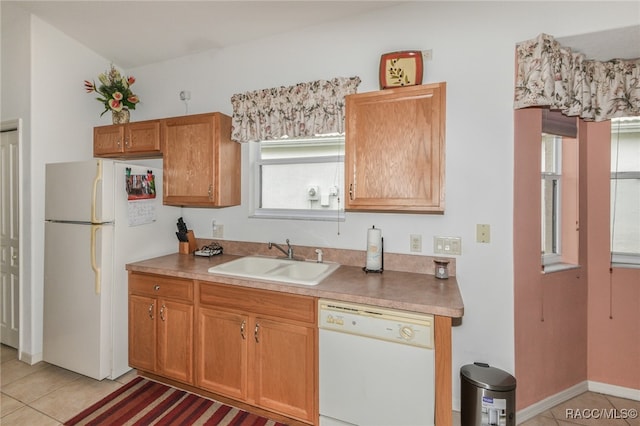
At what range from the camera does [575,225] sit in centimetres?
227

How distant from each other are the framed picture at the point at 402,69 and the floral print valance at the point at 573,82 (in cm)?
62

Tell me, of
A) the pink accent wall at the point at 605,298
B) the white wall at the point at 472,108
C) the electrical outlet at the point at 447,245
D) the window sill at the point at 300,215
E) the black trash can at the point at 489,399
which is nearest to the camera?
the black trash can at the point at 489,399

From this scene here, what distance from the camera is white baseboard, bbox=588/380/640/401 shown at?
2.18 metres

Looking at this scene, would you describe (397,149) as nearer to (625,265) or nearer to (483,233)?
(483,233)

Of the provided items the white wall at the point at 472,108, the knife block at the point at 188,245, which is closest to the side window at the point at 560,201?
the white wall at the point at 472,108

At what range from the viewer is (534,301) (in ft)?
6.73

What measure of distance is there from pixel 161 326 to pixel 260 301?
90 centimetres

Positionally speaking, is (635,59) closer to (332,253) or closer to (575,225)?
(575,225)

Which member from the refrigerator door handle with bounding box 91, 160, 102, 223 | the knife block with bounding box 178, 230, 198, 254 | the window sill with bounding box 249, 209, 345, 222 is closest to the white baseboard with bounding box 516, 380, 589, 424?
the window sill with bounding box 249, 209, 345, 222

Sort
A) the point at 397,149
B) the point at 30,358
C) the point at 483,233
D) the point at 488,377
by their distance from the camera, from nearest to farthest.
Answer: the point at 488,377, the point at 397,149, the point at 483,233, the point at 30,358

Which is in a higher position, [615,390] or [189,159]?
[189,159]

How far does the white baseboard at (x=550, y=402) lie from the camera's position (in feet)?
6.63

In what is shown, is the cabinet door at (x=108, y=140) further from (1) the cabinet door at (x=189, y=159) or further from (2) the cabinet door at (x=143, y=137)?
(1) the cabinet door at (x=189, y=159)

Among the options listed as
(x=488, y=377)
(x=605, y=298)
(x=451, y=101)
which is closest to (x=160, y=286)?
(x=488, y=377)
